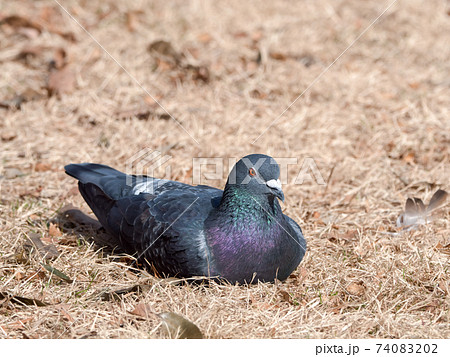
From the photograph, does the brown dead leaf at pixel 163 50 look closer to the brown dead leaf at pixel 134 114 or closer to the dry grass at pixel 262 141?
the dry grass at pixel 262 141

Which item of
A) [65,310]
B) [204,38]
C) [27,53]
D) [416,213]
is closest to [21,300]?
[65,310]

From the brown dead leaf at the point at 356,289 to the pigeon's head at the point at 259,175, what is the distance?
67 centimetres

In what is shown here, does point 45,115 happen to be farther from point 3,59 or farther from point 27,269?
point 27,269

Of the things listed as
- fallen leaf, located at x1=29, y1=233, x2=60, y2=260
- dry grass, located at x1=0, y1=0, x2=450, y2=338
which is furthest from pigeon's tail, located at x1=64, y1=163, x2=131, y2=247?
fallen leaf, located at x1=29, y1=233, x2=60, y2=260

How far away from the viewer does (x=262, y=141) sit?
5016 millimetres

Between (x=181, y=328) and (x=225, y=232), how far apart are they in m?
0.64

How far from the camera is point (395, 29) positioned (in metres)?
7.20

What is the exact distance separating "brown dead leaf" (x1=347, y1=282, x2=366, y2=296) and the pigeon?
32 centimetres

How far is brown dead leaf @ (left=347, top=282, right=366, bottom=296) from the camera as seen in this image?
121 inches

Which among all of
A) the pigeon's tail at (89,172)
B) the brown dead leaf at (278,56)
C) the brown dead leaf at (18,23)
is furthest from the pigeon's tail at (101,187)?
the brown dead leaf at (18,23)
